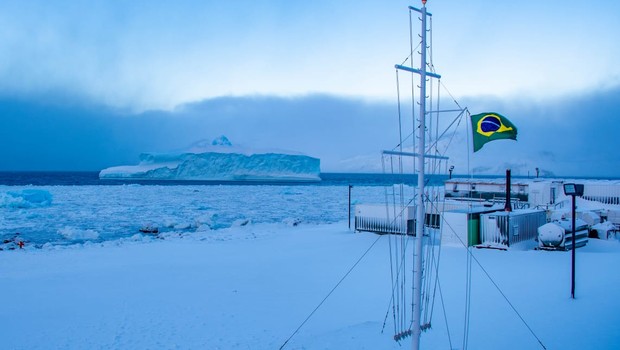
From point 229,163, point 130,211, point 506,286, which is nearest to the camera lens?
point 506,286

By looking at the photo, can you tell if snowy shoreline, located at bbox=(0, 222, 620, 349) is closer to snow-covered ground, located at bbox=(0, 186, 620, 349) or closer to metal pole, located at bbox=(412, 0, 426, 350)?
snow-covered ground, located at bbox=(0, 186, 620, 349)

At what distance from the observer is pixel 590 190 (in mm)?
30984

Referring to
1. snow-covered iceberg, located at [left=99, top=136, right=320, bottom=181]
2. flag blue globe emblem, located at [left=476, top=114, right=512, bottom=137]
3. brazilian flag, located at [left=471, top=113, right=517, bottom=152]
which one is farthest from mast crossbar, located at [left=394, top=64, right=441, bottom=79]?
snow-covered iceberg, located at [left=99, top=136, right=320, bottom=181]

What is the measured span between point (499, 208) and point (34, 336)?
1843 cm

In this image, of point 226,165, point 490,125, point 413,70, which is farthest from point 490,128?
point 226,165

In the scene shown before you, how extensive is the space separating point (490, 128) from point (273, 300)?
597 cm

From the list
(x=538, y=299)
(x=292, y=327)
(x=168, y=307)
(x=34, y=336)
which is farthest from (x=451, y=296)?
(x=34, y=336)

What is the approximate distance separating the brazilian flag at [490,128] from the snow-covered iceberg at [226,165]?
88023 mm

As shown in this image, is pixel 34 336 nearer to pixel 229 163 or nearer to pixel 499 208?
pixel 499 208

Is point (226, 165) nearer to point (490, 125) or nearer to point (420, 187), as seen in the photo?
point (490, 125)

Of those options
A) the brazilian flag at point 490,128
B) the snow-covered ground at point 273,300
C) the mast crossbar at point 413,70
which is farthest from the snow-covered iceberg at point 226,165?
the mast crossbar at point 413,70

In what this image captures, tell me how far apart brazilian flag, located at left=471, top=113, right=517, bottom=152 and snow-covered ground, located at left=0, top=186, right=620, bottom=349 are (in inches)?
135

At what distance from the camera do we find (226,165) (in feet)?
315

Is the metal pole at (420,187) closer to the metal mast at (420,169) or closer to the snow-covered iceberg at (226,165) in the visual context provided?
the metal mast at (420,169)
